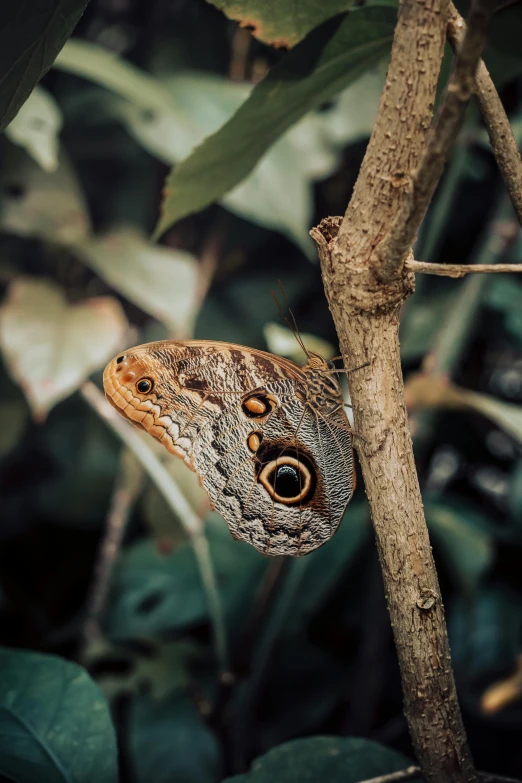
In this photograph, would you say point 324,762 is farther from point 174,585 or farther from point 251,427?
point 174,585

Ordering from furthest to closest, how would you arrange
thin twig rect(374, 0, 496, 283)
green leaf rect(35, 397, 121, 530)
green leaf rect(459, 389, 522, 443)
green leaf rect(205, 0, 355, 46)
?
green leaf rect(35, 397, 121, 530)
green leaf rect(459, 389, 522, 443)
green leaf rect(205, 0, 355, 46)
thin twig rect(374, 0, 496, 283)

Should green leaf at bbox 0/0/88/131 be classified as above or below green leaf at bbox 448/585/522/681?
above

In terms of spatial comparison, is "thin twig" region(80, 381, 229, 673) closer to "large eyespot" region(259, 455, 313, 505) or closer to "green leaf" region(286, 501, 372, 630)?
"green leaf" region(286, 501, 372, 630)

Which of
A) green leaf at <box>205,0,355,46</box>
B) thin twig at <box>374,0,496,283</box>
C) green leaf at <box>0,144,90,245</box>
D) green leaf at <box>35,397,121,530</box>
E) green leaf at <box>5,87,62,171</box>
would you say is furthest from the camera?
green leaf at <box>35,397,121,530</box>

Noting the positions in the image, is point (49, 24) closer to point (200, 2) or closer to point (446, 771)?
point (446, 771)

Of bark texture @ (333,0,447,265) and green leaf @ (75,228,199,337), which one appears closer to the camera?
bark texture @ (333,0,447,265)

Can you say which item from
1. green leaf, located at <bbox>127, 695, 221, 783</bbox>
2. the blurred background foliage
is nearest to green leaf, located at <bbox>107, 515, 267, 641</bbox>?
the blurred background foliage
